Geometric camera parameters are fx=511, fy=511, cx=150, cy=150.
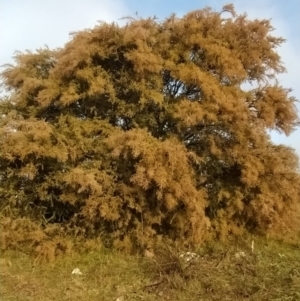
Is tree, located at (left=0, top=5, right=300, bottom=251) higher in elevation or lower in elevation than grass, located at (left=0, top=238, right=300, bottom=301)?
higher

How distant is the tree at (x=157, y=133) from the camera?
32.2ft

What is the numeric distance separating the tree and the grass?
0.70 metres

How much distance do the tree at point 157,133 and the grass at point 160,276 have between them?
0.70 meters

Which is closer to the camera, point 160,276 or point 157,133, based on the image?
point 160,276

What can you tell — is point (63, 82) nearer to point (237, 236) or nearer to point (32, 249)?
point (32, 249)

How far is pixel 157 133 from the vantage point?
34.9 feet

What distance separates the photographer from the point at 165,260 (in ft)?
28.5

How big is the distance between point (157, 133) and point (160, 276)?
3.30 metres

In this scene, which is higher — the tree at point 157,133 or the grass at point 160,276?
the tree at point 157,133

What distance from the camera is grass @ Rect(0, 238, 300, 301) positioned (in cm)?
784

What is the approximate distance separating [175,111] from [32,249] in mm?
3902

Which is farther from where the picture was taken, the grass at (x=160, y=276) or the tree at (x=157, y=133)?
the tree at (x=157, y=133)

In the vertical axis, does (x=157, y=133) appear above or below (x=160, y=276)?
above

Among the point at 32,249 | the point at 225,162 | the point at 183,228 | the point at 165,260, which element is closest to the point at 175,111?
the point at 225,162
